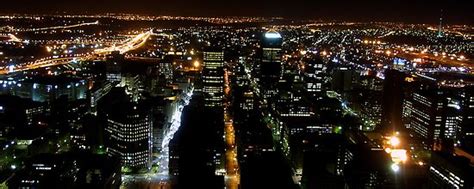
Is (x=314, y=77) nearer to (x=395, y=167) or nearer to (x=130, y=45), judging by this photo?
(x=395, y=167)

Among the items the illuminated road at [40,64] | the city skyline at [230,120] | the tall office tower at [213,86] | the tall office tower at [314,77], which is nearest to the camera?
the city skyline at [230,120]

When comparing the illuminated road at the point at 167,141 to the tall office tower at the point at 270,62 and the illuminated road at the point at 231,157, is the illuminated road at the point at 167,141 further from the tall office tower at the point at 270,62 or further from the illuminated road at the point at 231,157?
the tall office tower at the point at 270,62

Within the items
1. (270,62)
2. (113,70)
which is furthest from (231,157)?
(270,62)

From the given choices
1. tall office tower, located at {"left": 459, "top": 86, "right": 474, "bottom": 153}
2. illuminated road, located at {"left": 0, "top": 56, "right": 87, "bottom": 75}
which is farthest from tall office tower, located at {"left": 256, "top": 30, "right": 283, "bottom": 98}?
illuminated road, located at {"left": 0, "top": 56, "right": 87, "bottom": 75}

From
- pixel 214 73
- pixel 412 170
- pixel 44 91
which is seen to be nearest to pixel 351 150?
pixel 412 170

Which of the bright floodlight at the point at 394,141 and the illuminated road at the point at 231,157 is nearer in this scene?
the illuminated road at the point at 231,157

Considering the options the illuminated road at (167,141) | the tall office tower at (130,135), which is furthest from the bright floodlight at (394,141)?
the tall office tower at (130,135)

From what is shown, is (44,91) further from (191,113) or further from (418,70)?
(418,70)
